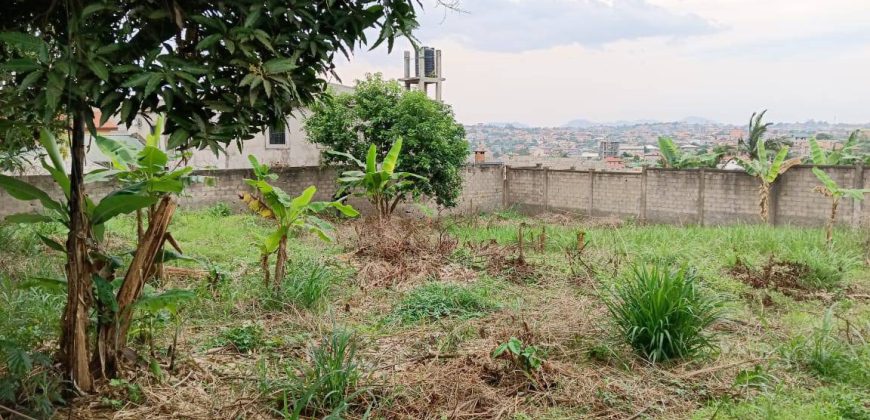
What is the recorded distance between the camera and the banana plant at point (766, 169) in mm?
13109

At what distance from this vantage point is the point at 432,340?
4.57 meters

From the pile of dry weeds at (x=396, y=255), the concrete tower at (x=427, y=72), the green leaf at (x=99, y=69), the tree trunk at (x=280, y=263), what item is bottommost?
the pile of dry weeds at (x=396, y=255)

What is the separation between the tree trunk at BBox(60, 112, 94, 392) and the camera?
298 cm

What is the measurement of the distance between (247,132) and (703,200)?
16057 mm

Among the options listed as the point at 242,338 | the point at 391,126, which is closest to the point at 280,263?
the point at 242,338

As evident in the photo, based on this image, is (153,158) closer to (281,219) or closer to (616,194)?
(281,219)

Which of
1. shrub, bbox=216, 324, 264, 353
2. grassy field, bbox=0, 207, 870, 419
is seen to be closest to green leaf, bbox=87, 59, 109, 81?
grassy field, bbox=0, 207, 870, 419

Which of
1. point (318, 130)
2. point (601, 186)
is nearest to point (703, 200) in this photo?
point (601, 186)

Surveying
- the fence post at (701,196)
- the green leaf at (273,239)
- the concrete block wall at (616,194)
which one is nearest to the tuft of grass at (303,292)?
the green leaf at (273,239)

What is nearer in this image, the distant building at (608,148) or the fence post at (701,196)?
the fence post at (701,196)

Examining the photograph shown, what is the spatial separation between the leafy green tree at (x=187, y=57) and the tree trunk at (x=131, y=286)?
556mm

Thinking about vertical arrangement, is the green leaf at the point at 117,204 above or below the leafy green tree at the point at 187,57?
below

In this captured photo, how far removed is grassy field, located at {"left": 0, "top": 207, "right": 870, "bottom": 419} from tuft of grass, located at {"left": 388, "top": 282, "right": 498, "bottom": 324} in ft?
0.07

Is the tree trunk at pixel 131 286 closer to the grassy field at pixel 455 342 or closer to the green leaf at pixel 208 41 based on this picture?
the grassy field at pixel 455 342
